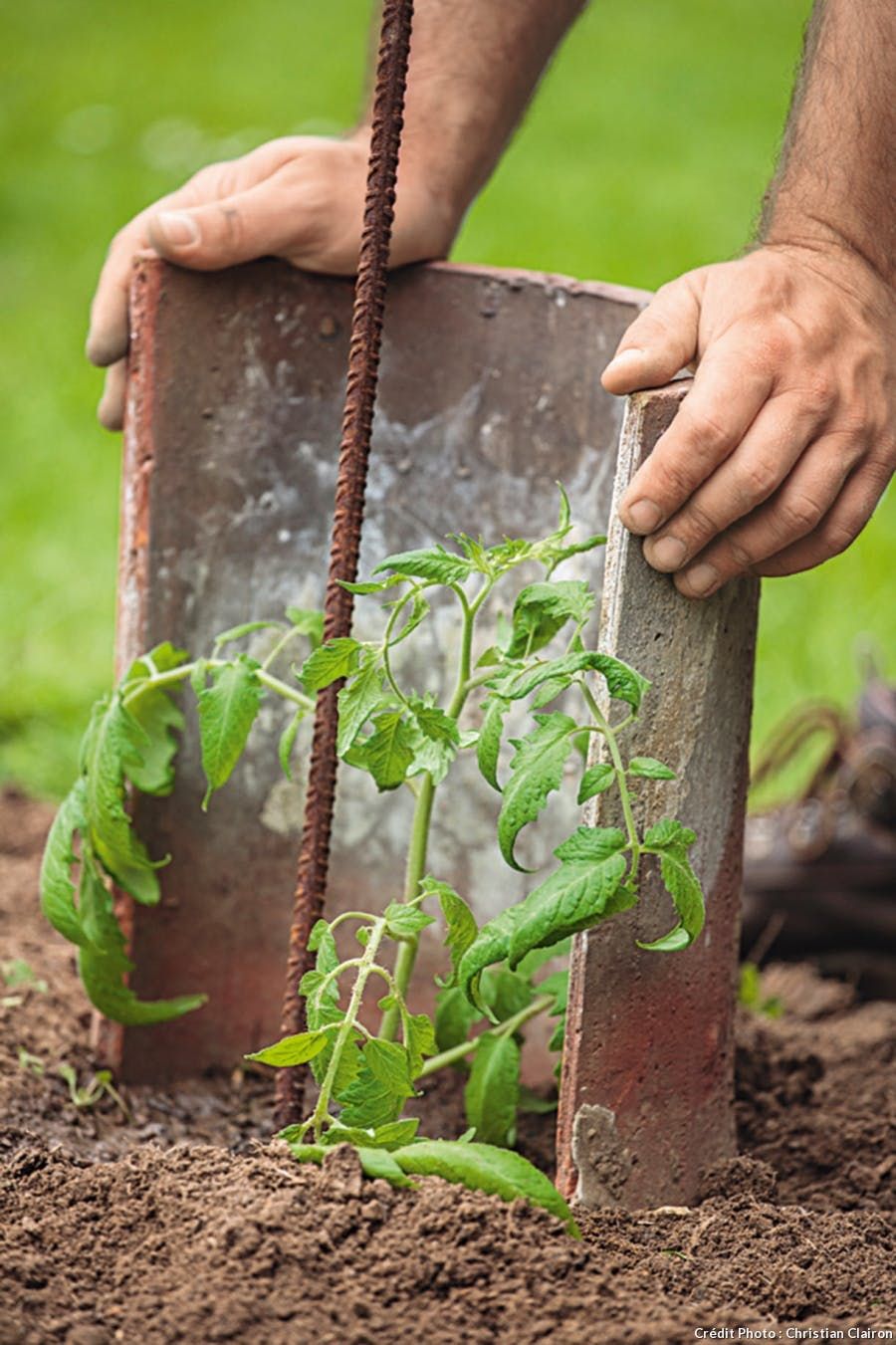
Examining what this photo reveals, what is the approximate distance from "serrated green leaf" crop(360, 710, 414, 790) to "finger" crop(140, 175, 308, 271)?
77 cm

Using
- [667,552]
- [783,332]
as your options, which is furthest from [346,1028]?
[783,332]

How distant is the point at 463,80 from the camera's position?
91.8 inches

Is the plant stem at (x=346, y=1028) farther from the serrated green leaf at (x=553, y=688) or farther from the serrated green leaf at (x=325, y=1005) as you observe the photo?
the serrated green leaf at (x=553, y=688)

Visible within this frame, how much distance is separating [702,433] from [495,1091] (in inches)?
31.0

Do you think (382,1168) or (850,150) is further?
(850,150)

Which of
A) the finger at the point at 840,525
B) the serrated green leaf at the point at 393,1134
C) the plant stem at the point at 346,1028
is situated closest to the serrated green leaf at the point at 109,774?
the plant stem at the point at 346,1028

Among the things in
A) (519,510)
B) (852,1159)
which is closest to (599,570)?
(519,510)

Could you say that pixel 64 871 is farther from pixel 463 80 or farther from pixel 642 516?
pixel 463 80

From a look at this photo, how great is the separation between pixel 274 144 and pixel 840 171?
0.81m

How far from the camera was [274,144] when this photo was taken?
7.38 ft

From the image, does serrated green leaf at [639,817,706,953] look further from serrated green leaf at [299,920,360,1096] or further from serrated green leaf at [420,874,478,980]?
serrated green leaf at [299,920,360,1096]

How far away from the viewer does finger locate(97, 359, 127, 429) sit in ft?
7.69

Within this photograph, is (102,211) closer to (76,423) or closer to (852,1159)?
(76,423)

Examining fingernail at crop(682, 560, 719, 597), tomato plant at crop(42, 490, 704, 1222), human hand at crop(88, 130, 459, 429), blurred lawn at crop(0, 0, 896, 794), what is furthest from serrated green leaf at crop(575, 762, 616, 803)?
blurred lawn at crop(0, 0, 896, 794)
